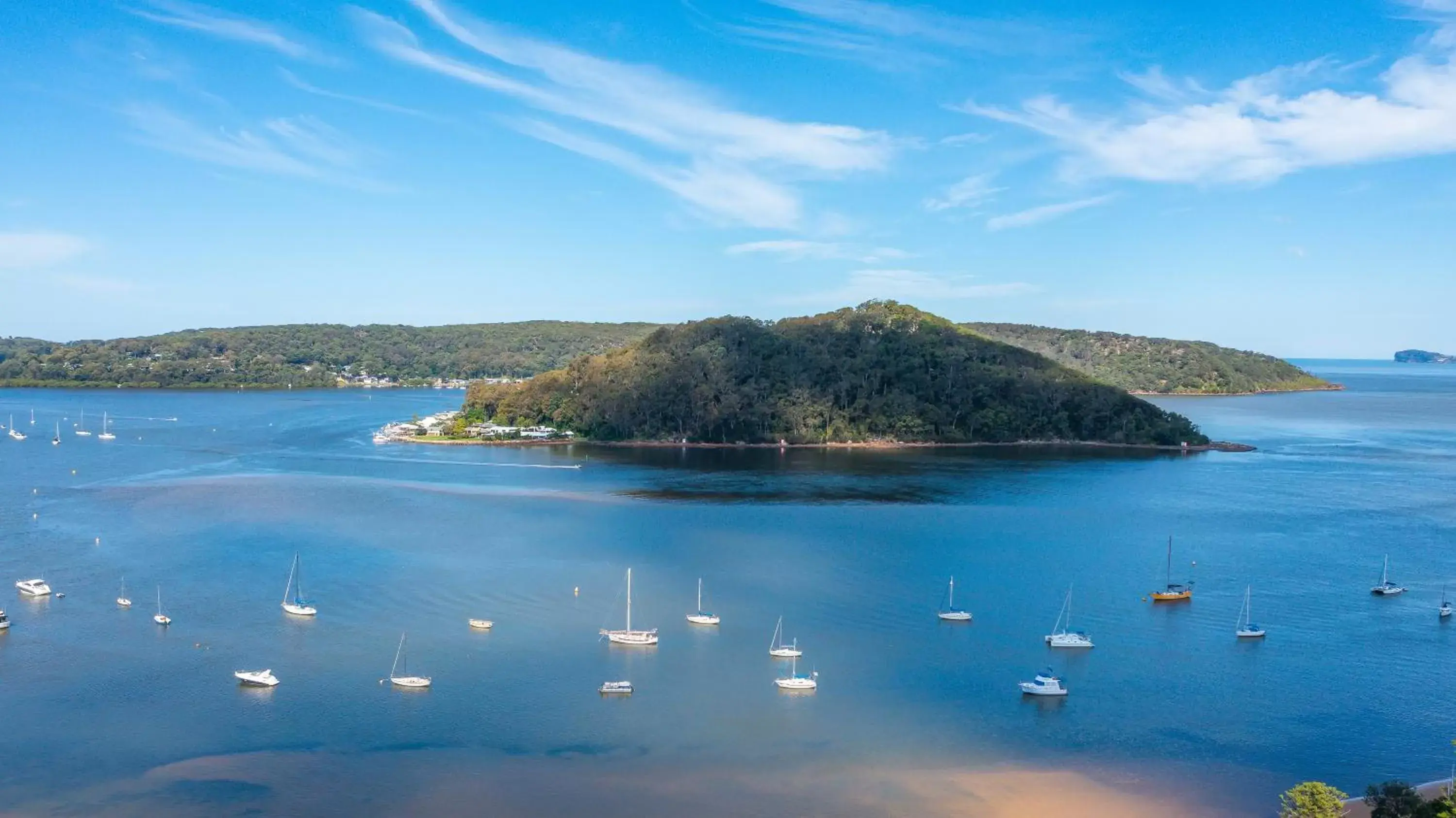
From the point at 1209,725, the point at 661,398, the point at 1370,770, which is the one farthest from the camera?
the point at 661,398

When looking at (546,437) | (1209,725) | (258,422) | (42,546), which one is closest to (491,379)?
(258,422)

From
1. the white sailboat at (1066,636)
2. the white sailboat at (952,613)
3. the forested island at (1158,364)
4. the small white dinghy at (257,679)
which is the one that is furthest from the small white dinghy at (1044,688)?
the forested island at (1158,364)

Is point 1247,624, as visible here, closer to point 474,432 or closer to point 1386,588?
point 1386,588

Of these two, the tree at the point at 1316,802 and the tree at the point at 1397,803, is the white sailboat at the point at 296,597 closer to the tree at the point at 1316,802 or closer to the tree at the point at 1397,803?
the tree at the point at 1316,802

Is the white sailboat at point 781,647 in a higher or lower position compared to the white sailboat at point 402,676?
higher

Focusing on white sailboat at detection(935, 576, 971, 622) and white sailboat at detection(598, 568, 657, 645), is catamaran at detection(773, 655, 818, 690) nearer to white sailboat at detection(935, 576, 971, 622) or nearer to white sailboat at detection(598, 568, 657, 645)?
white sailboat at detection(598, 568, 657, 645)

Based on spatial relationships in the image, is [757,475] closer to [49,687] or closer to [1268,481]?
[1268,481]

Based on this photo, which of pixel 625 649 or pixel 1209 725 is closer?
pixel 1209 725
